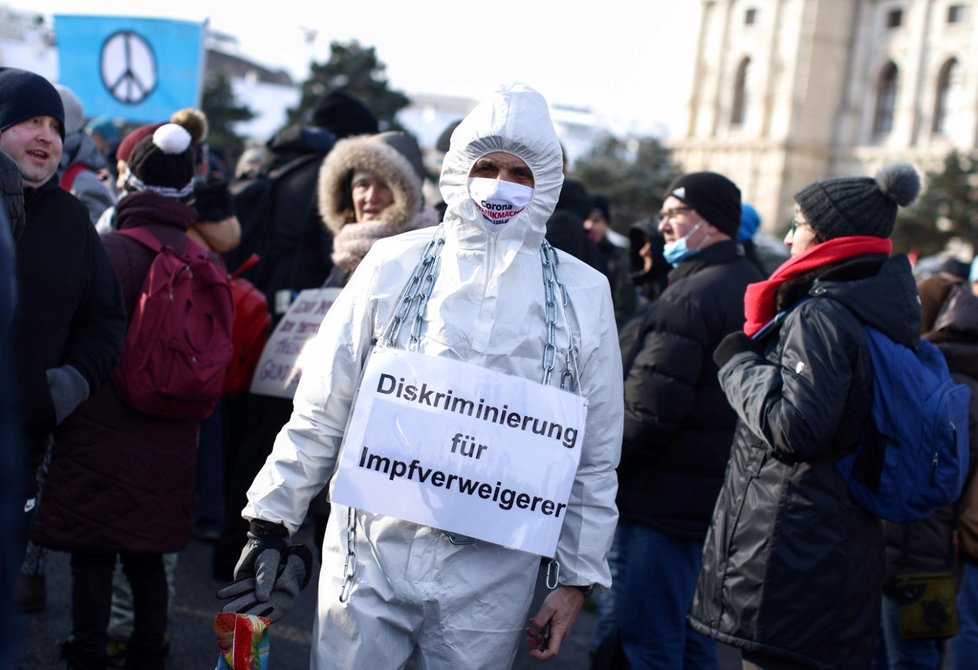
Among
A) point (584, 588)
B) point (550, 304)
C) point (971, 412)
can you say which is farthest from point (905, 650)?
point (550, 304)

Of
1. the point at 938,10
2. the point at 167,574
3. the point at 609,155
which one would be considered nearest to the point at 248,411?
the point at 167,574

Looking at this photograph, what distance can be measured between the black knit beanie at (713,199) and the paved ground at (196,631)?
7.28ft

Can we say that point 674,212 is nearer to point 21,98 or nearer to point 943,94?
point 21,98

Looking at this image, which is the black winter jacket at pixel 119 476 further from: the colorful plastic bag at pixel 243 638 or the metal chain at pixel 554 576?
the metal chain at pixel 554 576

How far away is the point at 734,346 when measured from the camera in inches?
148

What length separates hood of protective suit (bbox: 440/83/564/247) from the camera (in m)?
2.80

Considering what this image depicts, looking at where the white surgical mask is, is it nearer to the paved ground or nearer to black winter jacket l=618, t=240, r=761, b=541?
black winter jacket l=618, t=240, r=761, b=541

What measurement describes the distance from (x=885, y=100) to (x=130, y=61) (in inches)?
2330

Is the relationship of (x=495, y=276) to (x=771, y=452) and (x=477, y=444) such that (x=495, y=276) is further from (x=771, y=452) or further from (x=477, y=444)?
(x=771, y=452)

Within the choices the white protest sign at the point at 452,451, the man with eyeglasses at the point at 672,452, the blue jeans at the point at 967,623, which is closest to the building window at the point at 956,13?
the blue jeans at the point at 967,623

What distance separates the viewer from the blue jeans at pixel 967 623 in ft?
15.2

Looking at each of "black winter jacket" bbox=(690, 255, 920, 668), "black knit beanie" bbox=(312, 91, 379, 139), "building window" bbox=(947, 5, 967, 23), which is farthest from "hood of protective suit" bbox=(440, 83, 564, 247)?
"building window" bbox=(947, 5, 967, 23)

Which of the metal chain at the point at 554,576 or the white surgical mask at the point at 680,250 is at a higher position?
the white surgical mask at the point at 680,250

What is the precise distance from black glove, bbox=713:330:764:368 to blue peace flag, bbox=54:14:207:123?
7.02 metres
